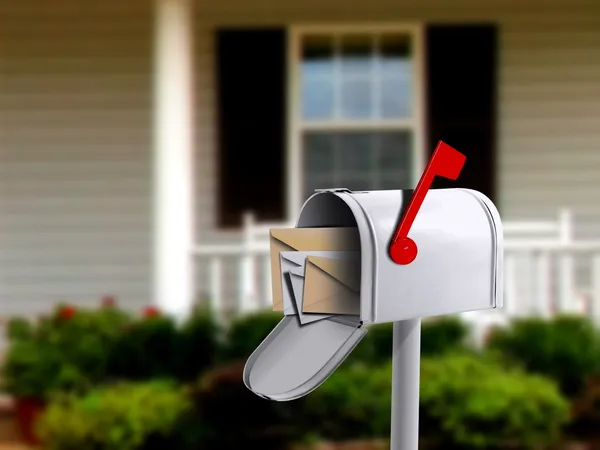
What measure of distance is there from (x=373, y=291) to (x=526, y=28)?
5989mm

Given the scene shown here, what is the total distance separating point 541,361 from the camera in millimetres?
4340

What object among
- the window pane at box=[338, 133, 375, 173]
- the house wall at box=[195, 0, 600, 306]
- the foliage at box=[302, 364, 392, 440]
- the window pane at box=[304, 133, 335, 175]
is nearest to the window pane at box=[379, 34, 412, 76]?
the house wall at box=[195, 0, 600, 306]

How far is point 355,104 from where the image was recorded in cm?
624

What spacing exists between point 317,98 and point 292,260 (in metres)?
5.59

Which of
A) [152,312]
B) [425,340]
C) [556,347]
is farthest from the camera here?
[152,312]

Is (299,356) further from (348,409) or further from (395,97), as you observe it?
(395,97)

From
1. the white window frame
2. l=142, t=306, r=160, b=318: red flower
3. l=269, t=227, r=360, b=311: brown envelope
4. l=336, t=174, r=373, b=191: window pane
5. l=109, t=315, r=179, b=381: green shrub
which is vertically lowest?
l=109, t=315, r=179, b=381: green shrub

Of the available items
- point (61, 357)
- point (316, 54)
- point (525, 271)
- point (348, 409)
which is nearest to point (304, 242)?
point (348, 409)

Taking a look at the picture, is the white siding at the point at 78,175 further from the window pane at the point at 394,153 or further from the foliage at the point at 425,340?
the foliage at the point at 425,340

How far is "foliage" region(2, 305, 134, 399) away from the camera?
4391 millimetres

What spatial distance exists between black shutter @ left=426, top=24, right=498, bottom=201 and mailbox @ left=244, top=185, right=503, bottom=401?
5408mm

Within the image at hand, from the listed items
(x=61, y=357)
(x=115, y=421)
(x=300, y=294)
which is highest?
(x=300, y=294)

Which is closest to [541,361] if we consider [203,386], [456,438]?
[456,438]

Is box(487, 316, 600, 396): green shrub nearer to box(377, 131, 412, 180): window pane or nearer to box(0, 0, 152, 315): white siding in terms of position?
box(377, 131, 412, 180): window pane
